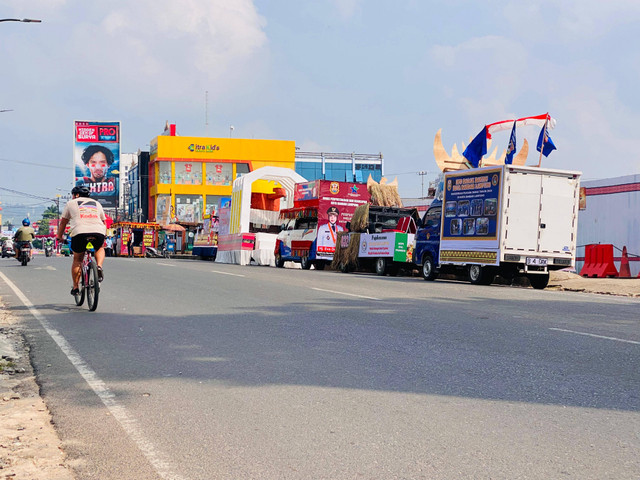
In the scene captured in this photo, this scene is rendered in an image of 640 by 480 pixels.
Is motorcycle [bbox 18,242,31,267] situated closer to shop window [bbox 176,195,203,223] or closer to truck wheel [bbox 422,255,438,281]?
truck wheel [bbox 422,255,438,281]

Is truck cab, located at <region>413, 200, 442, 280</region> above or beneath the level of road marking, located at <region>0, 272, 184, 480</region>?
above

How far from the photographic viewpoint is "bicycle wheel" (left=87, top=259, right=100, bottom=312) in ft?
35.1

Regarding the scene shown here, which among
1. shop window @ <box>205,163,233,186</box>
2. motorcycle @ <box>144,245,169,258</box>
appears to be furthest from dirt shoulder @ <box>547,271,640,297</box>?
shop window @ <box>205,163,233,186</box>

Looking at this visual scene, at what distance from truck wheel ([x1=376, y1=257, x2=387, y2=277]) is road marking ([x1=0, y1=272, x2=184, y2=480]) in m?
16.8

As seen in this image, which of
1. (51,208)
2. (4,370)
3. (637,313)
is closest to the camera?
(4,370)

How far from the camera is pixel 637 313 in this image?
36.9ft

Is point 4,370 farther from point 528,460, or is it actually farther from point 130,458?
point 528,460

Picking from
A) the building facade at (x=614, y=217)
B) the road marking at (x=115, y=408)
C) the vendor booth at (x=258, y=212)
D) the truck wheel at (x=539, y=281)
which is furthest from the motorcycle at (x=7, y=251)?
the road marking at (x=115, y=408)

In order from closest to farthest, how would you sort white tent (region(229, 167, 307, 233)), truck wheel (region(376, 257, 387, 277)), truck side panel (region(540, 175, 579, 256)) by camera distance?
truck side panel (region(540, 175, 579, 256)), truck wheel (region(376, 257, 387, 277)), white tent (region(229, 167, 307, 233))

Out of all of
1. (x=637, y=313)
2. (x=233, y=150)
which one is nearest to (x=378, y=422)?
(x=637, y=313)

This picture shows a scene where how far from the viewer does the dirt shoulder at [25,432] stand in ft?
13.0

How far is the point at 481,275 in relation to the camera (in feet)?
65.0

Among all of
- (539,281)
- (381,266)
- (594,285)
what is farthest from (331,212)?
(594,285)

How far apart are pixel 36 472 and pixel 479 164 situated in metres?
24.4
